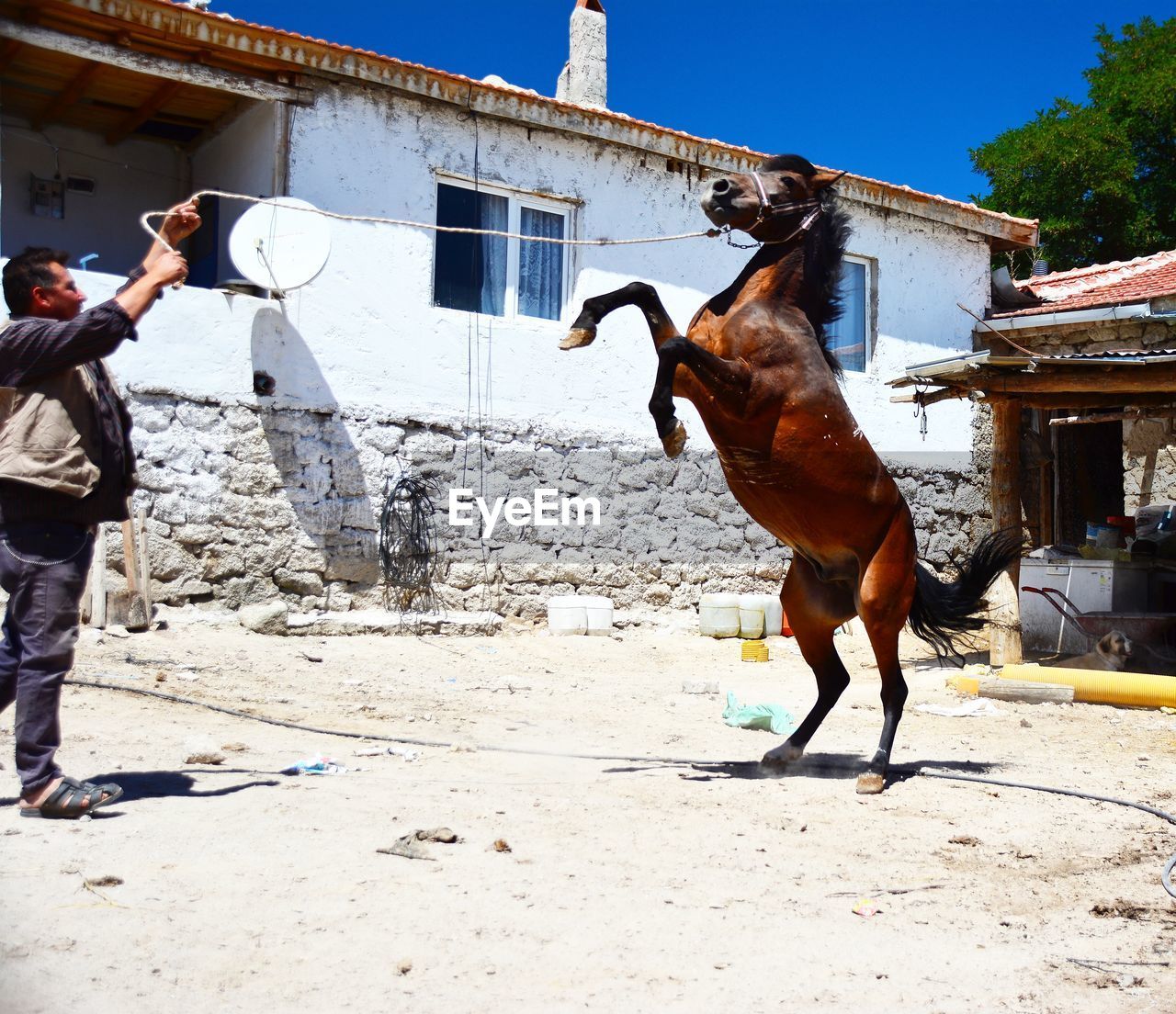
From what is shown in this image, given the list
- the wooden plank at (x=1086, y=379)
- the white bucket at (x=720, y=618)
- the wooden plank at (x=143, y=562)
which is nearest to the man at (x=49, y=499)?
the wooden plank at (x=143, y=562)

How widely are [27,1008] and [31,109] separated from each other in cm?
1083

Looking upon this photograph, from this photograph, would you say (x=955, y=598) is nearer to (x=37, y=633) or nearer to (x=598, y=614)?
(x=37, y=633)

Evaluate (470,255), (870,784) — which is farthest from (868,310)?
(870,784)

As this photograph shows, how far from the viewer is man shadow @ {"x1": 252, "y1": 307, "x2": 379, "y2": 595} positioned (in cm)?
930

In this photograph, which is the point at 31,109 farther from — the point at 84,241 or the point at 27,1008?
the point at 27,1008

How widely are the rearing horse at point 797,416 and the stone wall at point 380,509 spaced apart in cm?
544

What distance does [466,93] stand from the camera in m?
10.3

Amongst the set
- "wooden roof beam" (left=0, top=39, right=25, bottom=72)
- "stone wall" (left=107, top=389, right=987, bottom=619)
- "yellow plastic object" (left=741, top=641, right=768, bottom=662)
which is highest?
"wooden roof beam" (left=0, top=39, right=25, bottom=72)

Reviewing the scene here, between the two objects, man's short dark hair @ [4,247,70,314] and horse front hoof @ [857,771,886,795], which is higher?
man's short dark hair @ [4,247,70,314]

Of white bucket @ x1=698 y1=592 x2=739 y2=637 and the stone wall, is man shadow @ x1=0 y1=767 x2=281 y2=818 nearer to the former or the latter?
the stone wall

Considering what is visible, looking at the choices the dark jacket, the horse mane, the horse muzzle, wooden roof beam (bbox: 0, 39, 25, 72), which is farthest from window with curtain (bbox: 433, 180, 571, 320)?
the dark jacket

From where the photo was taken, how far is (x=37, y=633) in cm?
349

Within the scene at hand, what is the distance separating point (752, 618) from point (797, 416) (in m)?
6.82

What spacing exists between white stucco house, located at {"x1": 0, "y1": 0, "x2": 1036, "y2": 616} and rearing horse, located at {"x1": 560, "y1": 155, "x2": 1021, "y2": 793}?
547cm
